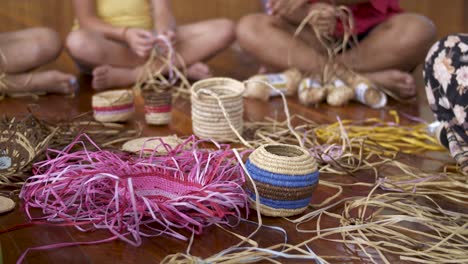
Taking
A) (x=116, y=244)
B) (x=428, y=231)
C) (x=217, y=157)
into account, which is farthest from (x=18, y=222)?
(x=428, y=231)

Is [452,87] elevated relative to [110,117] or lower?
elevated

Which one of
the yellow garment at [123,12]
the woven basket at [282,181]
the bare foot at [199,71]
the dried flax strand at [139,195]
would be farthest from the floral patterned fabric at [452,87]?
the yellow garment at [123,12]

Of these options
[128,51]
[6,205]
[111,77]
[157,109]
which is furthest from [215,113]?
[128,51]

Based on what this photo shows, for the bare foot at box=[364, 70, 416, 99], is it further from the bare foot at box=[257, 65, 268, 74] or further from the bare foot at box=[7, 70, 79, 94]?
the bare foot at box=[7, 70, 79, 94]

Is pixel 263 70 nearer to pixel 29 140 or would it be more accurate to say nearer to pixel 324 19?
pixel 324 19

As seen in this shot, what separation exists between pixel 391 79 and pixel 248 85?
54 cm

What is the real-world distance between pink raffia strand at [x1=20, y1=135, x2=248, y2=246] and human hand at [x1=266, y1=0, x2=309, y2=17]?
1.07 meters

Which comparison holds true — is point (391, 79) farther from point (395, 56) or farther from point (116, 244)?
point (116, 244)

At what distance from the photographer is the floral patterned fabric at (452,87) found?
1.45 metres

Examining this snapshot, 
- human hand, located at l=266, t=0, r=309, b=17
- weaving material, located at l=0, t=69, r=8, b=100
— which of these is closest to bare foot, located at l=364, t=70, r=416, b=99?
human hand, located at l=266, t=0, r=309, b=17

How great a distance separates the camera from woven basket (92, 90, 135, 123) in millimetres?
1818

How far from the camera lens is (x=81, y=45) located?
230cm

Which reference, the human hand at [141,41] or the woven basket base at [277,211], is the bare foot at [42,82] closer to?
the human hand at [141,41]

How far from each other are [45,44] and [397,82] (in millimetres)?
1352
